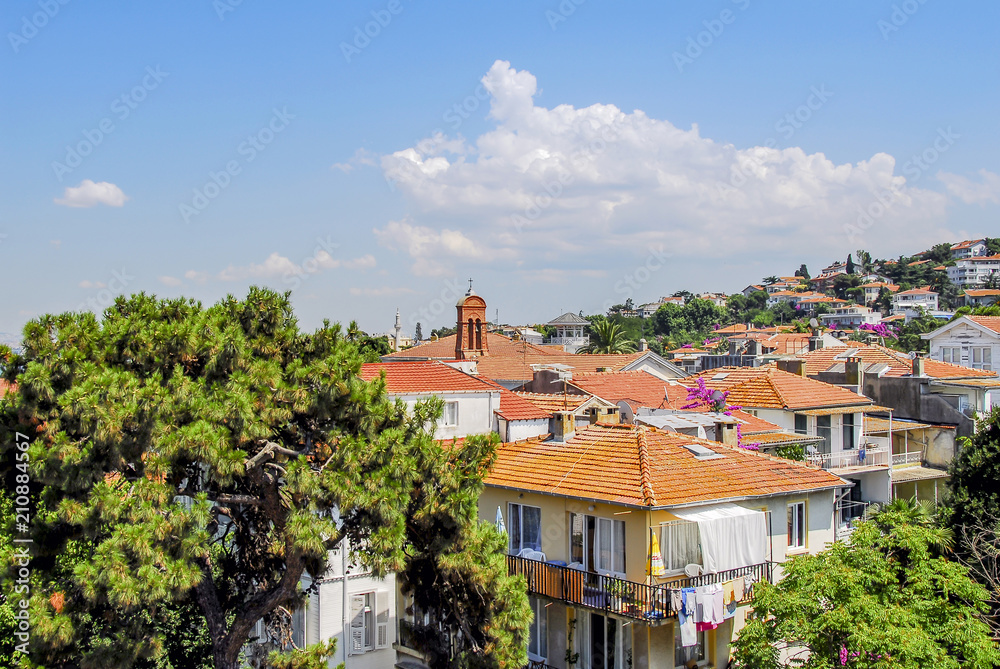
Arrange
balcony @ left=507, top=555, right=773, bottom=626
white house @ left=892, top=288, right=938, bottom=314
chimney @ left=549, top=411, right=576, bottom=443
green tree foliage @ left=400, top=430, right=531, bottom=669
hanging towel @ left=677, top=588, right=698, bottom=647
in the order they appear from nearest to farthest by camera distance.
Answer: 1. green tree foliage @ left=400, top=430, right=531, bottom=669
2. hanging towel @ left=677, top=588, right=698, bottom=647
3. balcony @ left=507, top=555, right=773, bottom=626
4. chimney @ left=549, top=411, right=576, bottom=443
5. white house @ left=892, top=288, right=938, bottom=314

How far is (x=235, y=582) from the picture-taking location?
1706 centimetres

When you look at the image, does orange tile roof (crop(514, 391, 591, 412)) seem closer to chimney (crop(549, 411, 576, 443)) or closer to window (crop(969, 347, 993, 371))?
chimney (crop(549, 411, 576, 443))

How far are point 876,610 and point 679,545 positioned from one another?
4859 mm

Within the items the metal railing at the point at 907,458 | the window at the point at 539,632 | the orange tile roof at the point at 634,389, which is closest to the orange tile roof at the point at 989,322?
the metal railing at the point at 907,458

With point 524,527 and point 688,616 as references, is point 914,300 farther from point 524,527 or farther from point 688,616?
point 688,616

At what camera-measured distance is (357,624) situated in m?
23.1

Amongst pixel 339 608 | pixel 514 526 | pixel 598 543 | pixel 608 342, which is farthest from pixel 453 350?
pixel 598 543

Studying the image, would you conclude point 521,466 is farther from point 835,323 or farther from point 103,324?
point 835,323

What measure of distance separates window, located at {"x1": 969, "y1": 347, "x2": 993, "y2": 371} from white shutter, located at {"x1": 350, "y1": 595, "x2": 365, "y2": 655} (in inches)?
1879

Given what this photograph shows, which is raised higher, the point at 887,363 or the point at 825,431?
the point at 887,363

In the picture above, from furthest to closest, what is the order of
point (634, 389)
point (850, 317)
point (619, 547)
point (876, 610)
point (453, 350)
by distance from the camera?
1. point (850, 317)
2. point (453, 350)
3. point (634, 389)
4. point (619, 547)
5. point (876, 610)

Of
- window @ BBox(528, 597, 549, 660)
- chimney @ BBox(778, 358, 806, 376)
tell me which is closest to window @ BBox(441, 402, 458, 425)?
window @ BBox(528, 597, 549, 660)

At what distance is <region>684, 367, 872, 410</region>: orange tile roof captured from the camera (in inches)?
1238

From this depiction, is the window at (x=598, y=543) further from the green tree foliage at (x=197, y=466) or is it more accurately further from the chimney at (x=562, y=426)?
the green tree foliage at (x=197, y=466)
